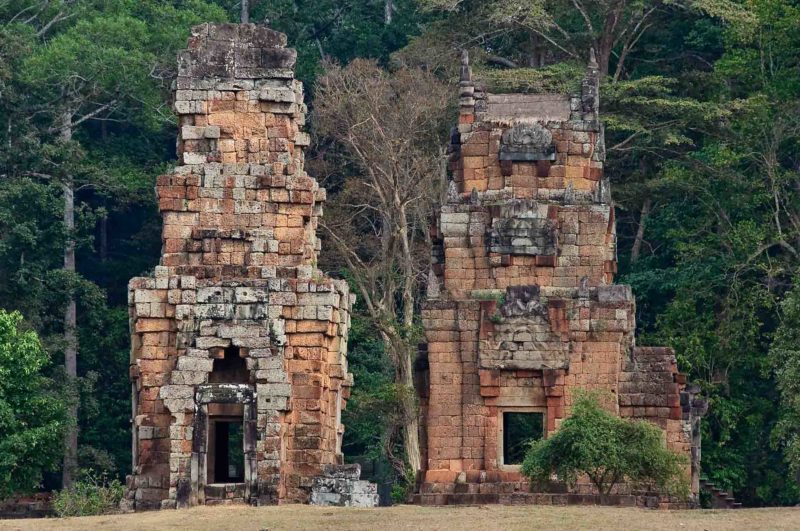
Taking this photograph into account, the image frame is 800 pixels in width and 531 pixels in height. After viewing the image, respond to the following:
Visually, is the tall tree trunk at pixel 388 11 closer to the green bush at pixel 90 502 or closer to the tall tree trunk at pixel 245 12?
the tall tree trunk at pixel 245 12

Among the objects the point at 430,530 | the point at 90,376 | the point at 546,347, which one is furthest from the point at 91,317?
the point at 430,530

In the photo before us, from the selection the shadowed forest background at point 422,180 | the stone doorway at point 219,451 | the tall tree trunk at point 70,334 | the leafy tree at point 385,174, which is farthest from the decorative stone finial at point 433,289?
the leafy tree at point 385,174

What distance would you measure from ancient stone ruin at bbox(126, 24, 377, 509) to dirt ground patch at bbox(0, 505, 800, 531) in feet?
4.96

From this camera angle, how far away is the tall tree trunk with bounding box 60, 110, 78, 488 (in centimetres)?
5400

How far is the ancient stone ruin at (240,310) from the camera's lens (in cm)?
3788

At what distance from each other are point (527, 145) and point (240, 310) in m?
→ 8.74

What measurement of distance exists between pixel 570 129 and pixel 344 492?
34.9 feet

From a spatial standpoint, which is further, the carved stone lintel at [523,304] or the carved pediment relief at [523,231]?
the carved pediment relief at [523,231]

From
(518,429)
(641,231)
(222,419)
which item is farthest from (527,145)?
(641,231)

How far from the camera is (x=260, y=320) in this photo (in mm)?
38438

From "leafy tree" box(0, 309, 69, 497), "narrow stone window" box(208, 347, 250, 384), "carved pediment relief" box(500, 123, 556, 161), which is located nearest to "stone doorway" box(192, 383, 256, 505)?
"narrow stone window" box(208, 347, 250, 384)

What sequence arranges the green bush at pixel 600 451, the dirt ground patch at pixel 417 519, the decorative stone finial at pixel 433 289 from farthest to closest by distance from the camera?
the decorative stone finial at pixel 433 289, the green bush at pixel 600 451, the dirt ground patch at pixel 417 519

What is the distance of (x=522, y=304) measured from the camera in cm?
4341

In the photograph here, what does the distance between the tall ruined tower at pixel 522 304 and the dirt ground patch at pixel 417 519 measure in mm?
6307
